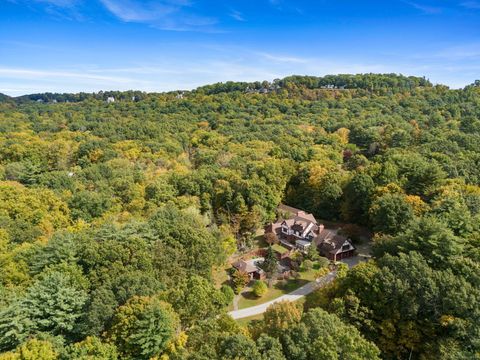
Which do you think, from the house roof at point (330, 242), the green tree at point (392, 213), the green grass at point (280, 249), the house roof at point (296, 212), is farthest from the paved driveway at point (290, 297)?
the house roof at point (296, 212)

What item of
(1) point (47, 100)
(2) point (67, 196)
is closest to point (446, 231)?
(2) point (67, 196)

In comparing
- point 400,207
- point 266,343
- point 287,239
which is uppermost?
point 400,207

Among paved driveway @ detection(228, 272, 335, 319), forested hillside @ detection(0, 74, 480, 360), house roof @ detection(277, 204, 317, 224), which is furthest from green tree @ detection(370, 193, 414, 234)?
house roof @ detection(277, 204, 317, 224)

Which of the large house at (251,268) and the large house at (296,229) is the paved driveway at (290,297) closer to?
the large house at (251,268)

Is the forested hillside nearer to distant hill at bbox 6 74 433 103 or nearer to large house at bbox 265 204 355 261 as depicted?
large house at bbox 265 204 355 261

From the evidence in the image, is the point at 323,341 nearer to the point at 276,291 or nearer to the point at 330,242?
Result: the point at 276,291

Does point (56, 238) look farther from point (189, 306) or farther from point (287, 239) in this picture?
point (287, 239)
